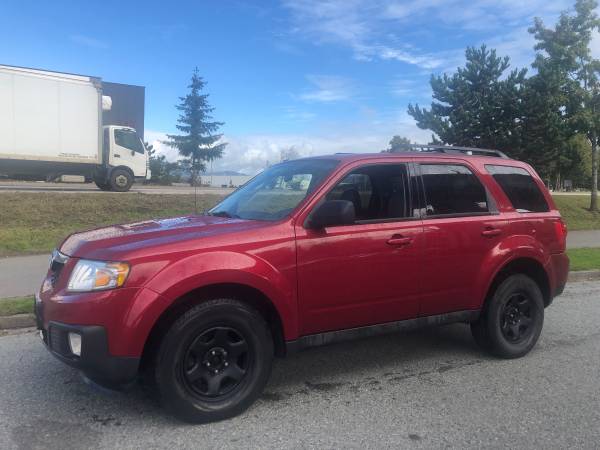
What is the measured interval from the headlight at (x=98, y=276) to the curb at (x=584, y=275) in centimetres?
832

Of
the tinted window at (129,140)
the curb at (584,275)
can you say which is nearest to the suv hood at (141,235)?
the curb at (584,275)

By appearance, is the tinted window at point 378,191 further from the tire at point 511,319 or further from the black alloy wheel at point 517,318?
the black alloy wheel at point 517,318

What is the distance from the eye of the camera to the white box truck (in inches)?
671

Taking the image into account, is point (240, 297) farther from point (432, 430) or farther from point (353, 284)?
point (432, 430)

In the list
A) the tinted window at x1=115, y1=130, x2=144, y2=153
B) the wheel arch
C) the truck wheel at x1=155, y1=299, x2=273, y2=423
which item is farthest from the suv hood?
the tinted window at x1=115, y1=130, x2=144, y2=153

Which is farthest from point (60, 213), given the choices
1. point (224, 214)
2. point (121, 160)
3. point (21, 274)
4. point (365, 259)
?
point (365, 259)

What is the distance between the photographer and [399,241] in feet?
14.3

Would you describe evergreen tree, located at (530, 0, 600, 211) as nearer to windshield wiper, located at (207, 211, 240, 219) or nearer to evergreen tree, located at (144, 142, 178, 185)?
windshield wiper, located at (207, 211, 240, 219)

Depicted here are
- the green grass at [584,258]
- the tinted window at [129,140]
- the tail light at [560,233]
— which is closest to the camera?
the tail light at [560,233]

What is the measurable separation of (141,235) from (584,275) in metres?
8.46

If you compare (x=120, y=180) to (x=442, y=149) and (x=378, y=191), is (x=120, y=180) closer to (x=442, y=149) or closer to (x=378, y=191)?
(x=442, y=149)

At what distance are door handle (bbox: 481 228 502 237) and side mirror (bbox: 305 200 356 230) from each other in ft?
4.75

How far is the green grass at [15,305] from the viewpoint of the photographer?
20.0ft

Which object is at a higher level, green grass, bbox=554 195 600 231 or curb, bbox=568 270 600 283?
green grass, bbox=554 195 600 231
